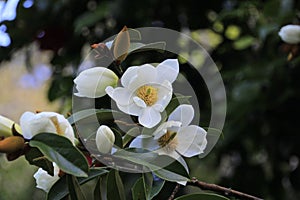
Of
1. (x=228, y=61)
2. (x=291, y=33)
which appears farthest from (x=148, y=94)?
(x=228, y=61)

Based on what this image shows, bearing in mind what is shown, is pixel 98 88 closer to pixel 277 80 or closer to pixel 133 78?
pixel 133 78

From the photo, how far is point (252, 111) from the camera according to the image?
1.31 m

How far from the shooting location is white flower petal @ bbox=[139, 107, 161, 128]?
487mm

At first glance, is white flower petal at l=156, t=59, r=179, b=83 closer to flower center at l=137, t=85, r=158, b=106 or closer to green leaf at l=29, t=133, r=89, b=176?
flower center at l=137, t=85, r=158, b=106

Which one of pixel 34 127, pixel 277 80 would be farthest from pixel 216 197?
pixel 277 80

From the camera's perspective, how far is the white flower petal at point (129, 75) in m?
0.50

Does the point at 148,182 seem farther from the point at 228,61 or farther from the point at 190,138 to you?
the point at 228,61

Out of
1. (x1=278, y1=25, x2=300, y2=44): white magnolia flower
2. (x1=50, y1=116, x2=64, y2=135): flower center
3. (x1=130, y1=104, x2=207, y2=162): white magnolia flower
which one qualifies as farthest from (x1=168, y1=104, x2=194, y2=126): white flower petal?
(x1=278, y1=25, x2=300, y2=44): white magnolia flower

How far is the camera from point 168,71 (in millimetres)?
509

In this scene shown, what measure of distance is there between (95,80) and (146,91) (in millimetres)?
49

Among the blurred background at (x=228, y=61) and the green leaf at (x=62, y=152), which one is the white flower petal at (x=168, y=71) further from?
the blurred background at (x=228, y=61)

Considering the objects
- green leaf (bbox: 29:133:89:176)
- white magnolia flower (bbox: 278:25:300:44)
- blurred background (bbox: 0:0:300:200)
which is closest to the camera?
green leaf (bbox: 29:133:89:176)

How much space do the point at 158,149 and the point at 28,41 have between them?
93cm

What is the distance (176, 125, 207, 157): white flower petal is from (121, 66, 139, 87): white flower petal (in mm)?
66
